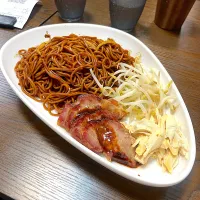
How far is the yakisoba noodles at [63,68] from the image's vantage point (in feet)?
3.24

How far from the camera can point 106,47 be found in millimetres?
1136

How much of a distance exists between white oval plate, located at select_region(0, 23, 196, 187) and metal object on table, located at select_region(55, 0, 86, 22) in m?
0.28

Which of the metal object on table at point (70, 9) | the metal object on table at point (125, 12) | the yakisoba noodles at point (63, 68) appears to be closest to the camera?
the yakisoba noodles at point (63, 68)

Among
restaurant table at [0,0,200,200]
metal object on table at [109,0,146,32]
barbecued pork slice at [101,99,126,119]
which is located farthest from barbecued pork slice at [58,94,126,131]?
metal object on table at [109,0,146,32]

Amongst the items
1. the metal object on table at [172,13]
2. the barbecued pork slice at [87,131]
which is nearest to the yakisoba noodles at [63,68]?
the barbecued pork slice at [87,131]

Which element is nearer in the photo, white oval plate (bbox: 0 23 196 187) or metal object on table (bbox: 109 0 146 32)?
white oval plate (bbox: 0 23 196 187)

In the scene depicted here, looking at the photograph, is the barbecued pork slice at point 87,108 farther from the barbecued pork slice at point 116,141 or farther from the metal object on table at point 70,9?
the metal object on table at point 70,9

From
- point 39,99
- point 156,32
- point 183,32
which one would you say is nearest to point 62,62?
point 39,99

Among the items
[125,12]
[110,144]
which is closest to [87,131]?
[110,144]

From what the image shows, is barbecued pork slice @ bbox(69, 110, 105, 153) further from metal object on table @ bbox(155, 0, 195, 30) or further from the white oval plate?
metal object on table @ bbox(155, 0, 195, 30)

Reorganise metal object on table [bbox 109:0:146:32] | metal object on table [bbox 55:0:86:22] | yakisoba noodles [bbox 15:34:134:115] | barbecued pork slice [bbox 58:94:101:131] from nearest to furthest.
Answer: barbecued pork slice [bbox 58:94:101:131] < yakisoba noodles [bbox 15:34:134:115] < metal object on table [bbox 109:0:146:32] < metal object on table [bbox 55:0:86:22]

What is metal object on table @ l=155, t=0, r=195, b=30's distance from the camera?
1.39 m

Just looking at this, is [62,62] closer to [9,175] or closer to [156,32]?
[9,175]

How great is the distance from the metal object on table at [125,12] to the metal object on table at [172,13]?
0.54 feet
